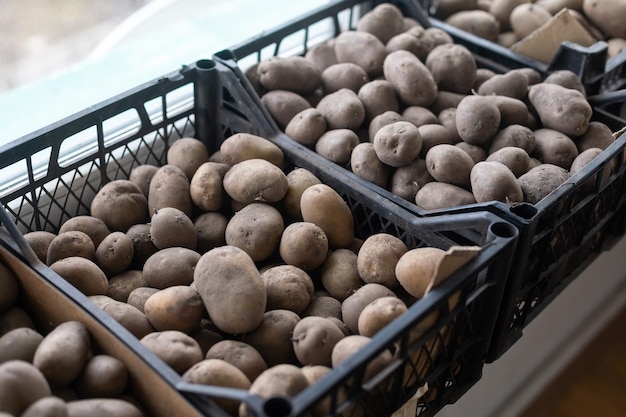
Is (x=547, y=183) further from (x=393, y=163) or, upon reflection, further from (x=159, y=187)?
(x=159, y=187)

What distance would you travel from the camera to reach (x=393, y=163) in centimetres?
107

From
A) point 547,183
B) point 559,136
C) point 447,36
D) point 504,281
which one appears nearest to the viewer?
point 504,281

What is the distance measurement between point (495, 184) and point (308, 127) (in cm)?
33

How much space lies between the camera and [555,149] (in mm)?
1136

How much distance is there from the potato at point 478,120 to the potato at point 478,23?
16.9 inches

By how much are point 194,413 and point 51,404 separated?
0.45 ft

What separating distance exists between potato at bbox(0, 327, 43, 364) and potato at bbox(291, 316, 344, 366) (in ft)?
0.98

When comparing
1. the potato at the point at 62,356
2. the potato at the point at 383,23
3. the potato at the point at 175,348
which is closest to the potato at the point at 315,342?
the potato at the point at 175,348

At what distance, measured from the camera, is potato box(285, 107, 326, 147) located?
45.4 inches

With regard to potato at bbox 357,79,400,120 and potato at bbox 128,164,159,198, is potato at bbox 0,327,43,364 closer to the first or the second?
potato at bbox 128,164,159,198

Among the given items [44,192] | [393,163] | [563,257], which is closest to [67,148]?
[44,192]

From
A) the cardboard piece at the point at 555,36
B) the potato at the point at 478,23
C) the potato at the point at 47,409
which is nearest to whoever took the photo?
the potato at the point at 47,409

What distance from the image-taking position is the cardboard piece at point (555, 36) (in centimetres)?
139

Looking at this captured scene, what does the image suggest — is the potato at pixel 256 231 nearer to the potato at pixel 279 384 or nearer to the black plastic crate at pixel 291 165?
the black plastic crate at pixel 291 165
